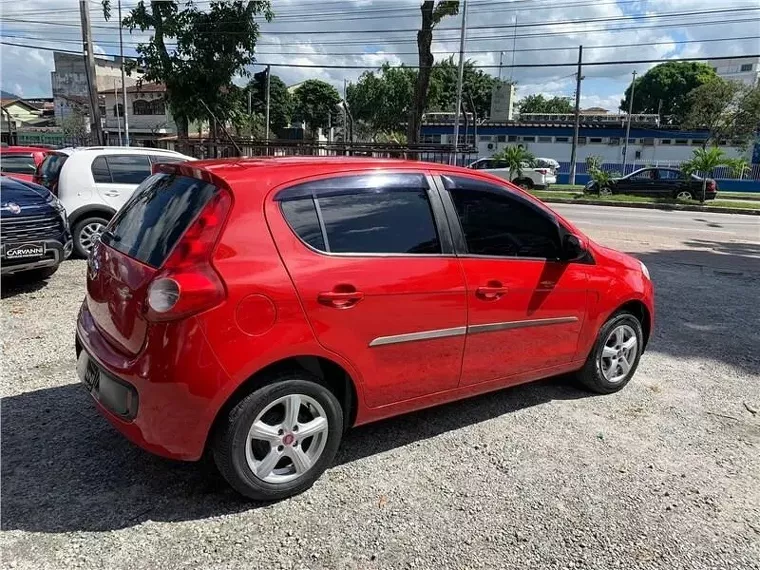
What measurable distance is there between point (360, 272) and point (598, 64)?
973 inches

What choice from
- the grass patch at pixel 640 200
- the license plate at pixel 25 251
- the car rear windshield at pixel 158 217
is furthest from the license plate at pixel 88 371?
the grass patch at pixel 640 200

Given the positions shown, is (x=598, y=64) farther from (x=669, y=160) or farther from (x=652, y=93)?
(x=652, y=93)

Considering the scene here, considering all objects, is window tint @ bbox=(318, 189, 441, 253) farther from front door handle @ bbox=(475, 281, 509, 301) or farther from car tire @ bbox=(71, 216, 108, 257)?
car tire @ bbox=(71, 216, 108, 257)

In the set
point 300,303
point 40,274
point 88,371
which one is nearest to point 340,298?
point 300,303

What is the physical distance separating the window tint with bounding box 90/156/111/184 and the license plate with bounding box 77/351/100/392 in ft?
20.6

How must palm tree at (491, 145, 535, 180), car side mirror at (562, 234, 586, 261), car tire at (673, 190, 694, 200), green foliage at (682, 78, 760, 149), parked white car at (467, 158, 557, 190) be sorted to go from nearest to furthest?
car side mirror at (562, 234, 586, 261) → car tire at (673, 190, 694, 200) → palm tree at (491, 145, 535, 180) → parked white car at (467, 158, 557, 190) → green foliage at (682, 78, 760, 149)

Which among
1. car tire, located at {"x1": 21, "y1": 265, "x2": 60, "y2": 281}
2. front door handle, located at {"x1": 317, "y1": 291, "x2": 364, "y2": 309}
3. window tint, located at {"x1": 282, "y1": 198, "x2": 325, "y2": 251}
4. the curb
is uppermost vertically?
window tint, located at {"x1": 282, "y1": 198, "x2": 325, "y2": 251}

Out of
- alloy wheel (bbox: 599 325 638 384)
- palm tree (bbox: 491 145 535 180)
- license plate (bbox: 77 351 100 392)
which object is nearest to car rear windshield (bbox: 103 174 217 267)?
license plate (bbox: 77 351 100 392)

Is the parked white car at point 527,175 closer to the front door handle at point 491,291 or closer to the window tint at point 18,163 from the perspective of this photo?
the window tint at point 18,163

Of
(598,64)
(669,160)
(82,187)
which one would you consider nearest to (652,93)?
(669,160)

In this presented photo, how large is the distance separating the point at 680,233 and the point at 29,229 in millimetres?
13709

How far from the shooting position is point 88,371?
313 cm

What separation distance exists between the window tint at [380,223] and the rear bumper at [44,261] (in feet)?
15.9

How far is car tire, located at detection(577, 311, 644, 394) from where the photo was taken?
432 cm
